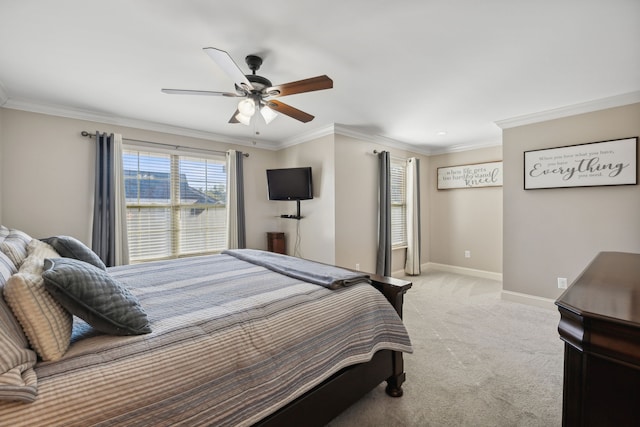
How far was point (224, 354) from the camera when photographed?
112cm

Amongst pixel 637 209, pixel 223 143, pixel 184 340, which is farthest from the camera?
pixel 223 143

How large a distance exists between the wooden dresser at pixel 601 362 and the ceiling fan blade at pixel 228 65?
Result: 1.98 meters

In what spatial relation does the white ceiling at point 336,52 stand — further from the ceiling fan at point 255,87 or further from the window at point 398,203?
the window at point 398,203

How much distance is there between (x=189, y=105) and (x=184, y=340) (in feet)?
9.26

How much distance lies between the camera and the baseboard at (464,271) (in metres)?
4.73

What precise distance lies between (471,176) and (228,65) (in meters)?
4.61

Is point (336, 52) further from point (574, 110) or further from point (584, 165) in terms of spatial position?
point (584, 165)

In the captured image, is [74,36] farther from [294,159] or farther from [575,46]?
[575,46]

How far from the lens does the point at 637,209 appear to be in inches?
112

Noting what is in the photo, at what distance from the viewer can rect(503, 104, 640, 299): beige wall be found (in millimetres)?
2914

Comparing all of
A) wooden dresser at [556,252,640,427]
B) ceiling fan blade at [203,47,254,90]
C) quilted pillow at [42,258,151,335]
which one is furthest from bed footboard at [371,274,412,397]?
ceiling fan blade at [203,47,254,90]

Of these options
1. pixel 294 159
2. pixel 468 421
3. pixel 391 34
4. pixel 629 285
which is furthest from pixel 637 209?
pixel 294 159

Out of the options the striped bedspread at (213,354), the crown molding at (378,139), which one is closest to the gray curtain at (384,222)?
the crown molding at (378,139)

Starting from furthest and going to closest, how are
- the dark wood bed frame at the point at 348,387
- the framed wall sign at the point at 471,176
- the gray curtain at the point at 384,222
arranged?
the framed wall sign at the point at 471,176 → the gray curtain at the point at 384,222 → the dark wood bed frame at the point at 348,387
